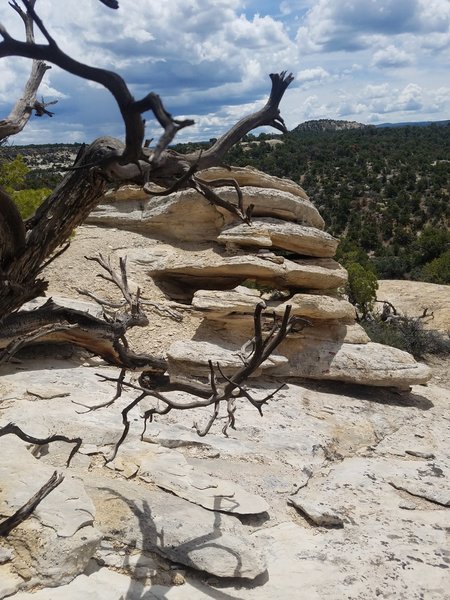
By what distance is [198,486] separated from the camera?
5641 millimetres

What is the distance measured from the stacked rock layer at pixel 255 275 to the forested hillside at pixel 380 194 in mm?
16779

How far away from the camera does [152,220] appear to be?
12.1 metres

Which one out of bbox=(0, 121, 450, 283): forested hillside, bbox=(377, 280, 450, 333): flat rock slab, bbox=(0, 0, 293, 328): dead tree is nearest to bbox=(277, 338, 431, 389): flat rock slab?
bbox=(0, 0, 293, 328): dead tree

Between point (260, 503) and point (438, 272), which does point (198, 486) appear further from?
point (438, 272)

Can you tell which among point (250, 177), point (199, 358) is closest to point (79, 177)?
point (199, 358)

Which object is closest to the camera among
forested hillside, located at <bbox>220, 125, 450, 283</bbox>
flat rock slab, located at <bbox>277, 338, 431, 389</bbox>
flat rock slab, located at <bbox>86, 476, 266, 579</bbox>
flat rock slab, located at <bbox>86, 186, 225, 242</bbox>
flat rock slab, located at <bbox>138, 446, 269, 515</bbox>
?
flat rock slab, located at <bbox>86, 476, 266, 579</bbox>

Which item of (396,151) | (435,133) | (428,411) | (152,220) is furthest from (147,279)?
(435,133)

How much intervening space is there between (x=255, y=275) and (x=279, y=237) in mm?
966

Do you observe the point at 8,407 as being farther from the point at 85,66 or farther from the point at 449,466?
the point at 449,466

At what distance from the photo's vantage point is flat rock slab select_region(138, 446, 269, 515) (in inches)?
215

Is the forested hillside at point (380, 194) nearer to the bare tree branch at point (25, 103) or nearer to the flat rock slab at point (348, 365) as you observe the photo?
the flat rock slab at point (348, 365)

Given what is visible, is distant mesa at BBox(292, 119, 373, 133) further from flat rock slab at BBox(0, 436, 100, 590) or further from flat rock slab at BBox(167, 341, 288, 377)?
flat rock slab at BBox(0, 436, 100, 590)

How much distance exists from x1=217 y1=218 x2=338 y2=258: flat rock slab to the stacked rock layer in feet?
0.06

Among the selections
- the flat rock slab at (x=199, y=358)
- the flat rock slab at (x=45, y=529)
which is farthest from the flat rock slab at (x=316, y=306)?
the flat rock slab at (x=45, y=529)
